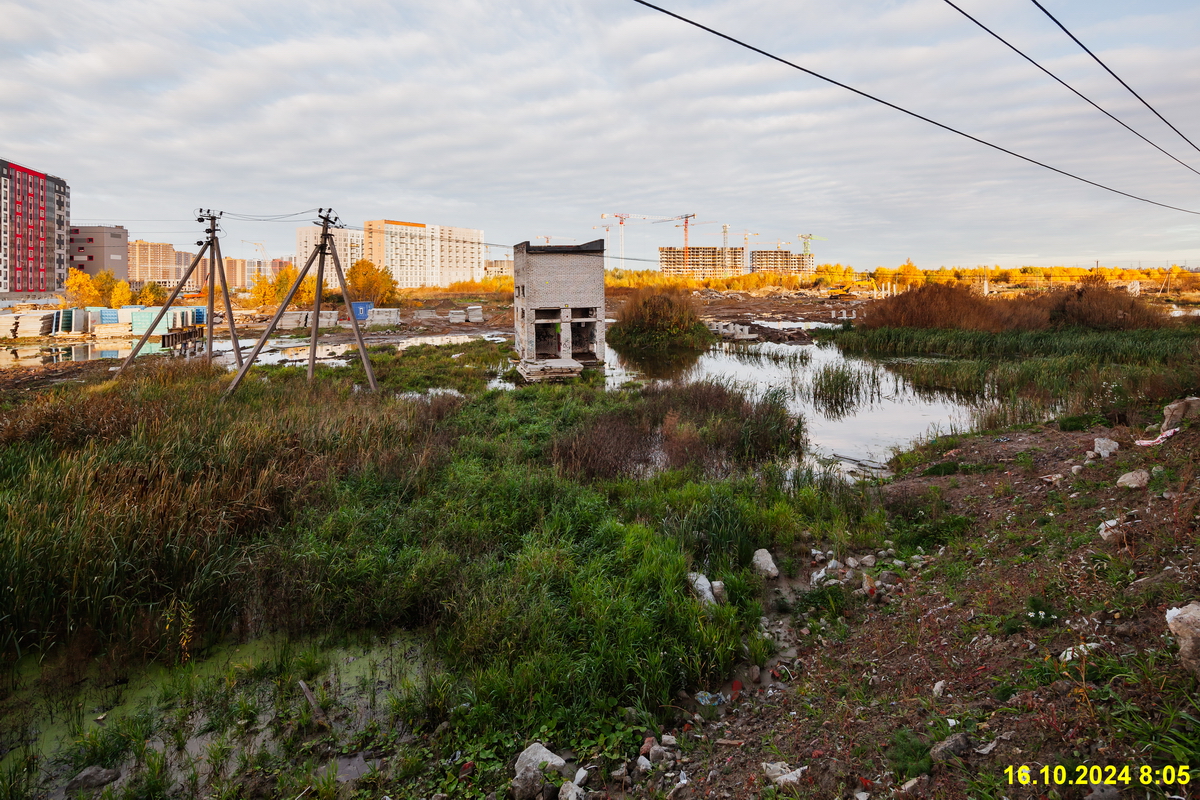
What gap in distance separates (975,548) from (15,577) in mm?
8098

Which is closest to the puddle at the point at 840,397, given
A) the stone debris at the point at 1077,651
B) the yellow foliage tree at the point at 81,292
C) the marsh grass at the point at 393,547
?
the marsh grass at the point at 393,547

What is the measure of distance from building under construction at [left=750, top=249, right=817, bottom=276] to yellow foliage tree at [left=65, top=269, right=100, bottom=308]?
127 meters

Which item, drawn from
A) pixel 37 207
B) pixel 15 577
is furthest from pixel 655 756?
pixel 37 207

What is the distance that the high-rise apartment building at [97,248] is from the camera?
323 ft

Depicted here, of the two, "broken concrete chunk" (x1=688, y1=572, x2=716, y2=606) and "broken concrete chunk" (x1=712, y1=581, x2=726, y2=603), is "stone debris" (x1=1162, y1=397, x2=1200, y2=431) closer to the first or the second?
"broken concrete chunk" (x1=712, y1=581, x2=726, y2=603)

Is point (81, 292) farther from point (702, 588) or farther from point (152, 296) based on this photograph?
point (702, 588)

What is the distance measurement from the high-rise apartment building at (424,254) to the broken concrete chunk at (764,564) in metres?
107

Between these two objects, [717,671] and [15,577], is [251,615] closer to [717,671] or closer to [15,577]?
[15,577]

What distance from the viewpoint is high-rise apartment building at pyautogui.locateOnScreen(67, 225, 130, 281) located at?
98375 mm

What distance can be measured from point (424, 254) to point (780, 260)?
8725cm

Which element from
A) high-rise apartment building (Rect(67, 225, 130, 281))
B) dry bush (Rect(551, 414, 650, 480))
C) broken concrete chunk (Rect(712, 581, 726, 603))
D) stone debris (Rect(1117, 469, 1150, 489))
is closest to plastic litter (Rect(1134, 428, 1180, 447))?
stone debris (Rect(1117, 469, 1150, 489))

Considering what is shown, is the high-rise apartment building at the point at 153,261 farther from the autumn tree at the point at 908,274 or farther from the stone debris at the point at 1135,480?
the stone debris at the point at 1135,480

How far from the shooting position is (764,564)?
6363 millimetres
